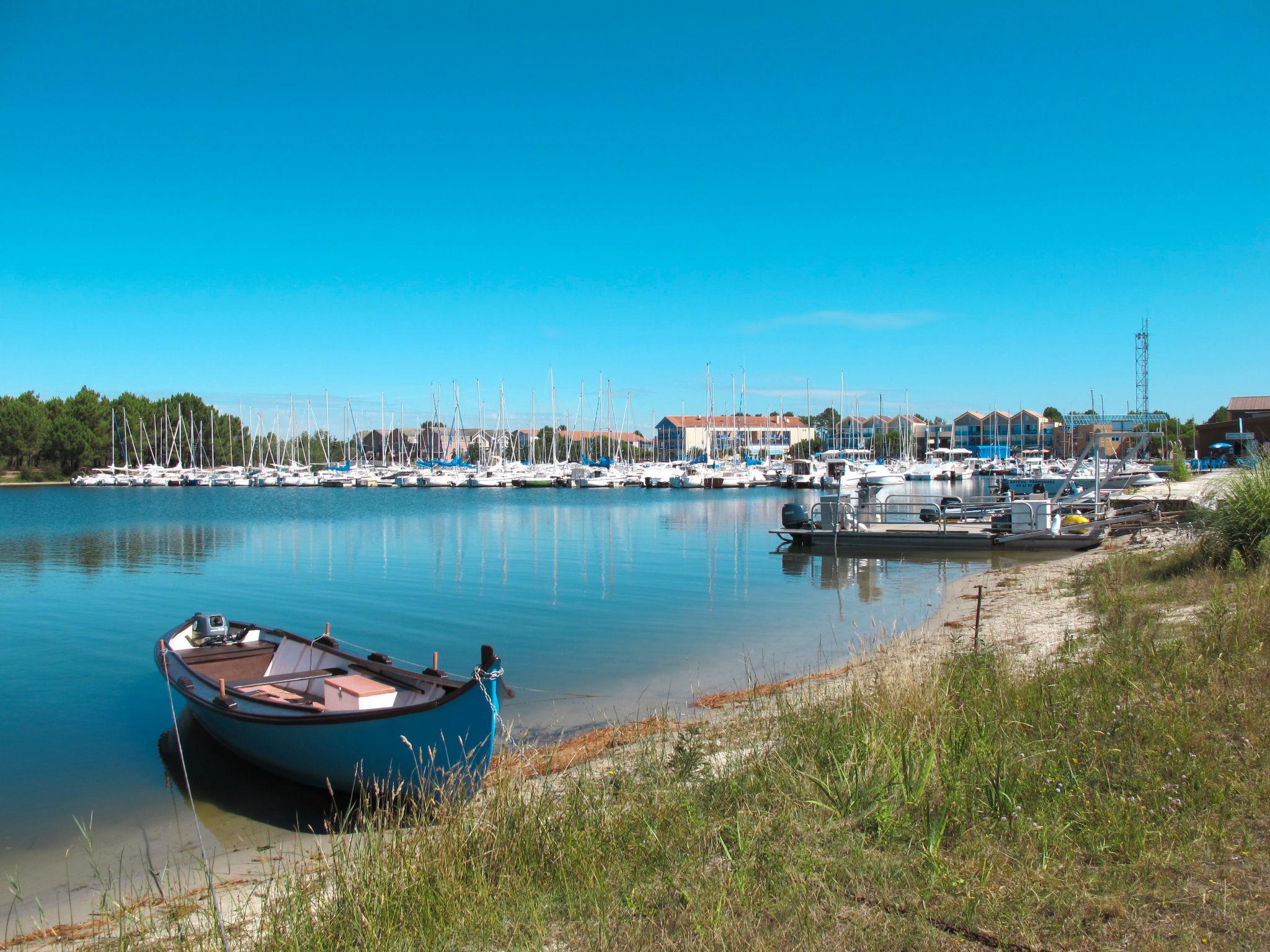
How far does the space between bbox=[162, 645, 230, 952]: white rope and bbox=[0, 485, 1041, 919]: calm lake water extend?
26 centimetres

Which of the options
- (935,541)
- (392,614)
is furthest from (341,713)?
(935,541)

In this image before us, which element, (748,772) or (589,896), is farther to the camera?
(748,772)

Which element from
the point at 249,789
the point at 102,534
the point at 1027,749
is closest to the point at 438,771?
the point at 249,789

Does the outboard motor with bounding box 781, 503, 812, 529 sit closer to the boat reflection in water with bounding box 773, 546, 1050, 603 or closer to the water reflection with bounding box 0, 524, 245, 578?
the boat reflection in water with bounding box 773, 546, 1050, 603

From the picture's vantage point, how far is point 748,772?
6.80 m

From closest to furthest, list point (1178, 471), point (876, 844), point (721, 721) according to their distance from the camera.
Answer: point (876, 844)
point (721, 721)
point (1178, 471)

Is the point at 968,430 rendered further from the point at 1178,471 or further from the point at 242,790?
the point at 242,790

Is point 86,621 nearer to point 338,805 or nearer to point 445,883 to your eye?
point 338,805

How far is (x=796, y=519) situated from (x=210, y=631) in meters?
24.7

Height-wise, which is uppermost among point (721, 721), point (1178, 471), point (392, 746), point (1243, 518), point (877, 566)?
point (1243, 518)

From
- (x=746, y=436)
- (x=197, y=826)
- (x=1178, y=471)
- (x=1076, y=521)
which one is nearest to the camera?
(x=197, y=826)

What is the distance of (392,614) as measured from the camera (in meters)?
21.3

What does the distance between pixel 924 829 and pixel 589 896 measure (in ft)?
7.19

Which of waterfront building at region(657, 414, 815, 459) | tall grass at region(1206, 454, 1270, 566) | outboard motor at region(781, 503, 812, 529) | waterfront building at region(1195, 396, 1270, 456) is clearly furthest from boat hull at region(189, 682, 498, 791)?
waterfront building at region(657, 414, 815, 459)
